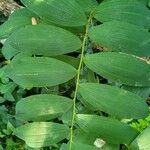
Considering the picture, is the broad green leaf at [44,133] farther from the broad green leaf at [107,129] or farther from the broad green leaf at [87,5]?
the broad green leaf at [87,5]

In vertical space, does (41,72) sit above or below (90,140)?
above

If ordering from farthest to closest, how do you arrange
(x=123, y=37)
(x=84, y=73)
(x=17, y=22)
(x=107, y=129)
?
1. (x=17, y=22)
2. (x=84, y=73)
3. (x=123, y=37)
4. (x=107, y=129)

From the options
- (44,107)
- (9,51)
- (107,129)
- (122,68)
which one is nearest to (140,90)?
(122,68)

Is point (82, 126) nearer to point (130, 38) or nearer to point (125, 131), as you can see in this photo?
point (125, 131)

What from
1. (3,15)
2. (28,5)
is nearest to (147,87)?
(28,5)

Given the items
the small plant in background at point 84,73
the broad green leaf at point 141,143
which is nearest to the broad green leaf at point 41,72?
the small plant in background at point 84,73

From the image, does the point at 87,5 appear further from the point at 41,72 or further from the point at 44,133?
the point at 44,133

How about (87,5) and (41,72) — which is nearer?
(41,72)
